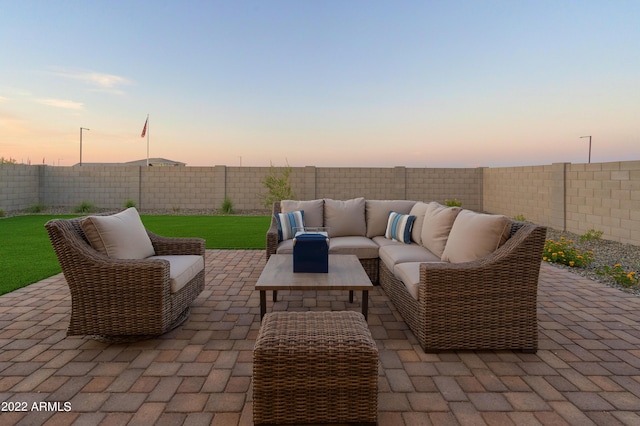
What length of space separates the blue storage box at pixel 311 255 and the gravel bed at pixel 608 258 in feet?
11.2

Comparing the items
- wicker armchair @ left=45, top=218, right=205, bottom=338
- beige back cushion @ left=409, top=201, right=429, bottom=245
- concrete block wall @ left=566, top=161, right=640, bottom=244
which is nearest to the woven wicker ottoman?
wicker armchair @ left=45, top=218, right=205, bottom=338

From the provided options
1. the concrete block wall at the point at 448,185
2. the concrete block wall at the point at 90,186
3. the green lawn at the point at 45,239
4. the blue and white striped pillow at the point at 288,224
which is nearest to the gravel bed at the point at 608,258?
the blue and white striped pillow at the point at 288,224

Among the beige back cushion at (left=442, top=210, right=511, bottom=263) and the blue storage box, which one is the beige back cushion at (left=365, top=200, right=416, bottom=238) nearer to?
the beige back cushion at (left=442, top=210, right=511, bottom=263)

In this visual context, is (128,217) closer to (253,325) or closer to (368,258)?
(253,325)

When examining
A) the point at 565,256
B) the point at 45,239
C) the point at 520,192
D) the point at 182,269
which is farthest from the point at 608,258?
the point at 45,239

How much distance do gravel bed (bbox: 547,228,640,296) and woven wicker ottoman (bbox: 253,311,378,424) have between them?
3758 mm

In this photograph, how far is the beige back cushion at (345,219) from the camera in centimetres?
466

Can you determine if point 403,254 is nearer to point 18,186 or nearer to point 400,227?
point 400,227

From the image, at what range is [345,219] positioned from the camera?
469 cm

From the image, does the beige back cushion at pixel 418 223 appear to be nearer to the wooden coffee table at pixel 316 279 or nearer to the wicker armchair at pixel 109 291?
the wooden coffee table at pixel 316 279

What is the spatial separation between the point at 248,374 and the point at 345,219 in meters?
2.86

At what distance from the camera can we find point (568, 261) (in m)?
4.96

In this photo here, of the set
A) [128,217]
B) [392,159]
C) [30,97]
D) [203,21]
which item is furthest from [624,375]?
[30,97]

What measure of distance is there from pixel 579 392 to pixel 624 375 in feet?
1.46
